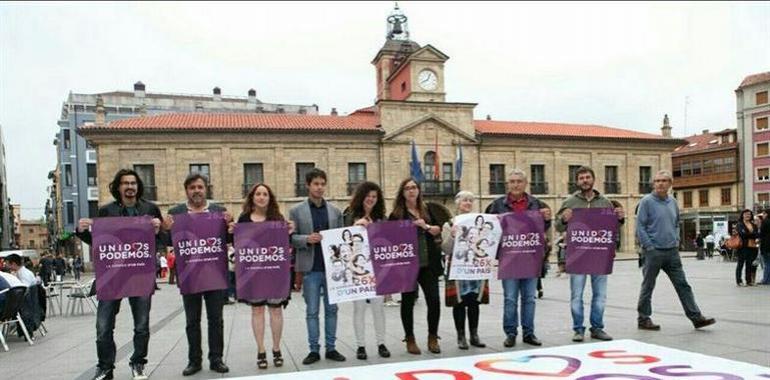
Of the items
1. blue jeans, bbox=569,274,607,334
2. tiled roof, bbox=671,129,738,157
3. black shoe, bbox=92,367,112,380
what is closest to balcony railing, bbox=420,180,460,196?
blue jeans, bbox=569,274,607,334

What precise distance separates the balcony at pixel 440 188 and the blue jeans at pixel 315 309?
2892 centimetres

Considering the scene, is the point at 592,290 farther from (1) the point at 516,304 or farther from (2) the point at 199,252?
(2) the point at 199,252

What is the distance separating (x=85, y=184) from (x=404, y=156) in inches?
1241

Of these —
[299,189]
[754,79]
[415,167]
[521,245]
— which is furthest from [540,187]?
[521,245]

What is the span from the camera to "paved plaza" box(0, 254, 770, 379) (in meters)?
5.04

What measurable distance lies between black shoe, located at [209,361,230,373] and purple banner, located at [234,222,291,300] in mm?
592

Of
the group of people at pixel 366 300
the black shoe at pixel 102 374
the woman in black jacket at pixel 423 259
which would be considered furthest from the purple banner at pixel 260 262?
the black shoe at pixel 102 374

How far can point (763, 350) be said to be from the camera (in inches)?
191

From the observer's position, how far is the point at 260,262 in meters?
4.91

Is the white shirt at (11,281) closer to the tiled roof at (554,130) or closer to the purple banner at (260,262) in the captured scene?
the purple banner at (260,262)

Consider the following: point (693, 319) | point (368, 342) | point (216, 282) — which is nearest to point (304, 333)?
point (368, 342)

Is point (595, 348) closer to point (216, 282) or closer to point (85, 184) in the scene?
point (216, 282)

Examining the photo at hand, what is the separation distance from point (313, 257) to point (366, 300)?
72 centimetres

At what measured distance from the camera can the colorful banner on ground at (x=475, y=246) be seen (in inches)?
211
